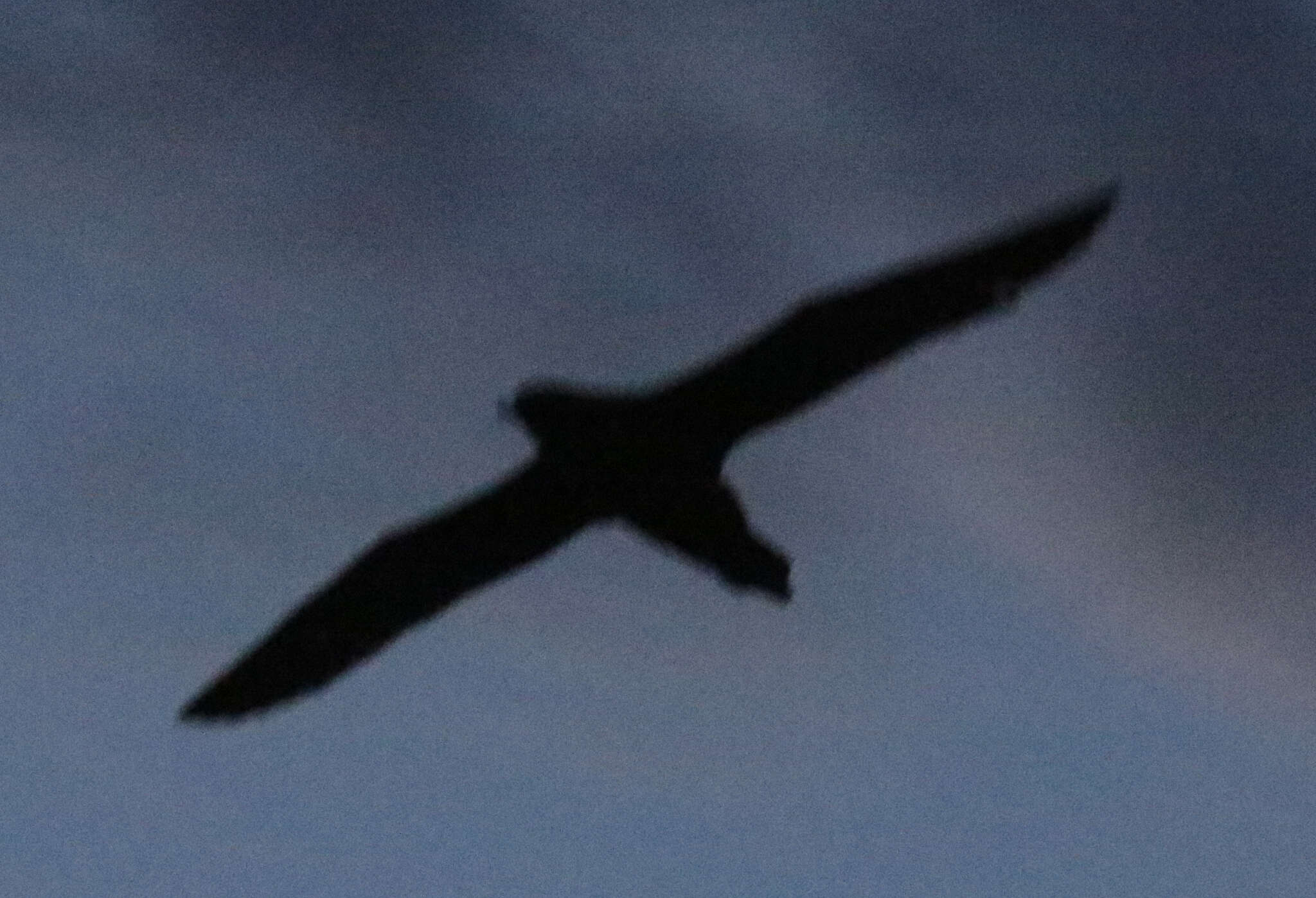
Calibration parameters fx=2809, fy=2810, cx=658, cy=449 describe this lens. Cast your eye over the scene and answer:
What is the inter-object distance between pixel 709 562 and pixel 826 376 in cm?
188

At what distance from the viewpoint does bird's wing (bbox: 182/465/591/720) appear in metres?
25.9

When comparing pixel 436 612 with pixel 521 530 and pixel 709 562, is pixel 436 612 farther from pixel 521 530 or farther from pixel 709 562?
pixel 709 562

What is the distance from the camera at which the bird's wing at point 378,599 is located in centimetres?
2586

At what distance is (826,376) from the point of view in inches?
945

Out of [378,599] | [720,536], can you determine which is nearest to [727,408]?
[720,536]

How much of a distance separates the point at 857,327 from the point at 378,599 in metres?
5.76

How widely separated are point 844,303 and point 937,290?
0.77 m

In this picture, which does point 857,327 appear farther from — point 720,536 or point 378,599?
point 378,599

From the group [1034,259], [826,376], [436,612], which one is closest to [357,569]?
[436,612]

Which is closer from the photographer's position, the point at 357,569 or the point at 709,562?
the point at 709,562

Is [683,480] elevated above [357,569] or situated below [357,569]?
below

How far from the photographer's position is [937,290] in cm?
2319

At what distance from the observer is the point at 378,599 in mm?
26469

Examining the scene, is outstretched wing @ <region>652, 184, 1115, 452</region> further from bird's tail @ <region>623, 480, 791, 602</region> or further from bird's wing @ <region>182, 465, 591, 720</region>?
A: bird's wing @ <region>182, 465, 591, 720</region>
